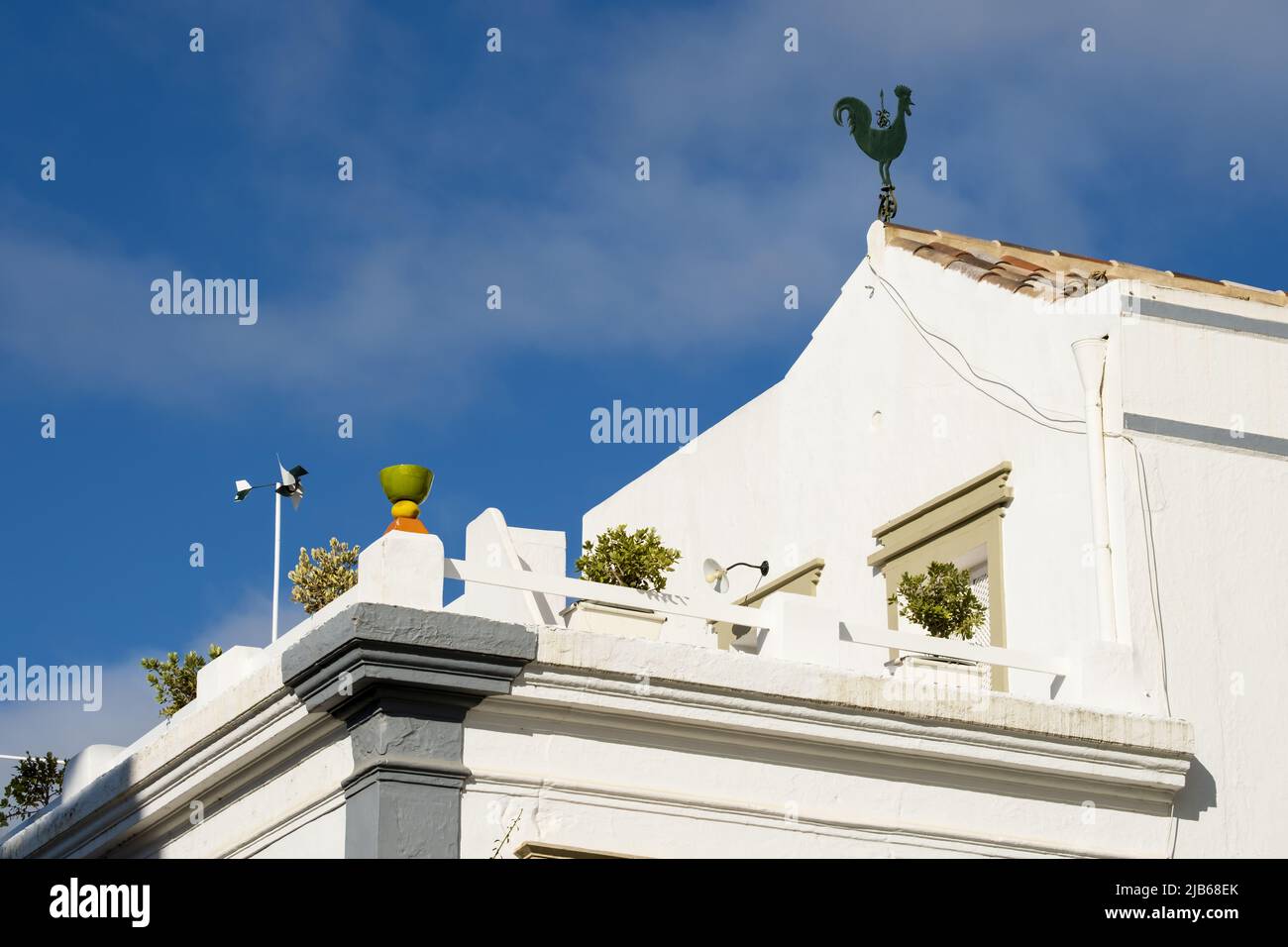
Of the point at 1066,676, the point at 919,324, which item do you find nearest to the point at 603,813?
the point at 1066,676

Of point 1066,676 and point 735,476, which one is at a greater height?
point 735,476

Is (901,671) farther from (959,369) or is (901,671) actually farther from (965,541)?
(959,369)

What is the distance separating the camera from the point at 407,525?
10430mm

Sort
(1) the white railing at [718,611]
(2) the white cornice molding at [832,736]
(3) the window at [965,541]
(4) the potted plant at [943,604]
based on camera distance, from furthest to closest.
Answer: (3) the window at [965,541] < (4) the potted plant at [943,604] < (1) the white railing at [718,611] < (2) the white cornice molding at [832,736]

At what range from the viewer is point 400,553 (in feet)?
33.2

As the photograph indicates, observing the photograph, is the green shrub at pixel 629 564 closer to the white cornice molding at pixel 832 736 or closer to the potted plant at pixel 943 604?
the potted plant at pixel 943 604

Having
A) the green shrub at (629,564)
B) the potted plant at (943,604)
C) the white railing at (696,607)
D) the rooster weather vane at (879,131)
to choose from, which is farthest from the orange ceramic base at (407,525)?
the rooster weather vane at (879,131)

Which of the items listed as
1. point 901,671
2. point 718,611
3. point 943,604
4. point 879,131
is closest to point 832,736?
point 718,611

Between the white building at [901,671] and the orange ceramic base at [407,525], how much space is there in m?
0.19

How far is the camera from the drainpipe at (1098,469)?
12219mm

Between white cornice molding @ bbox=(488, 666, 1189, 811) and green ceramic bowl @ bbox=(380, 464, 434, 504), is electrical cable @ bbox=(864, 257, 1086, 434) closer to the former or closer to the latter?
white cornice molding @ bbox=(488, 666, 1189, 811)

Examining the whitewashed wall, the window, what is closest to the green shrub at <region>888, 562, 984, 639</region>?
the window
